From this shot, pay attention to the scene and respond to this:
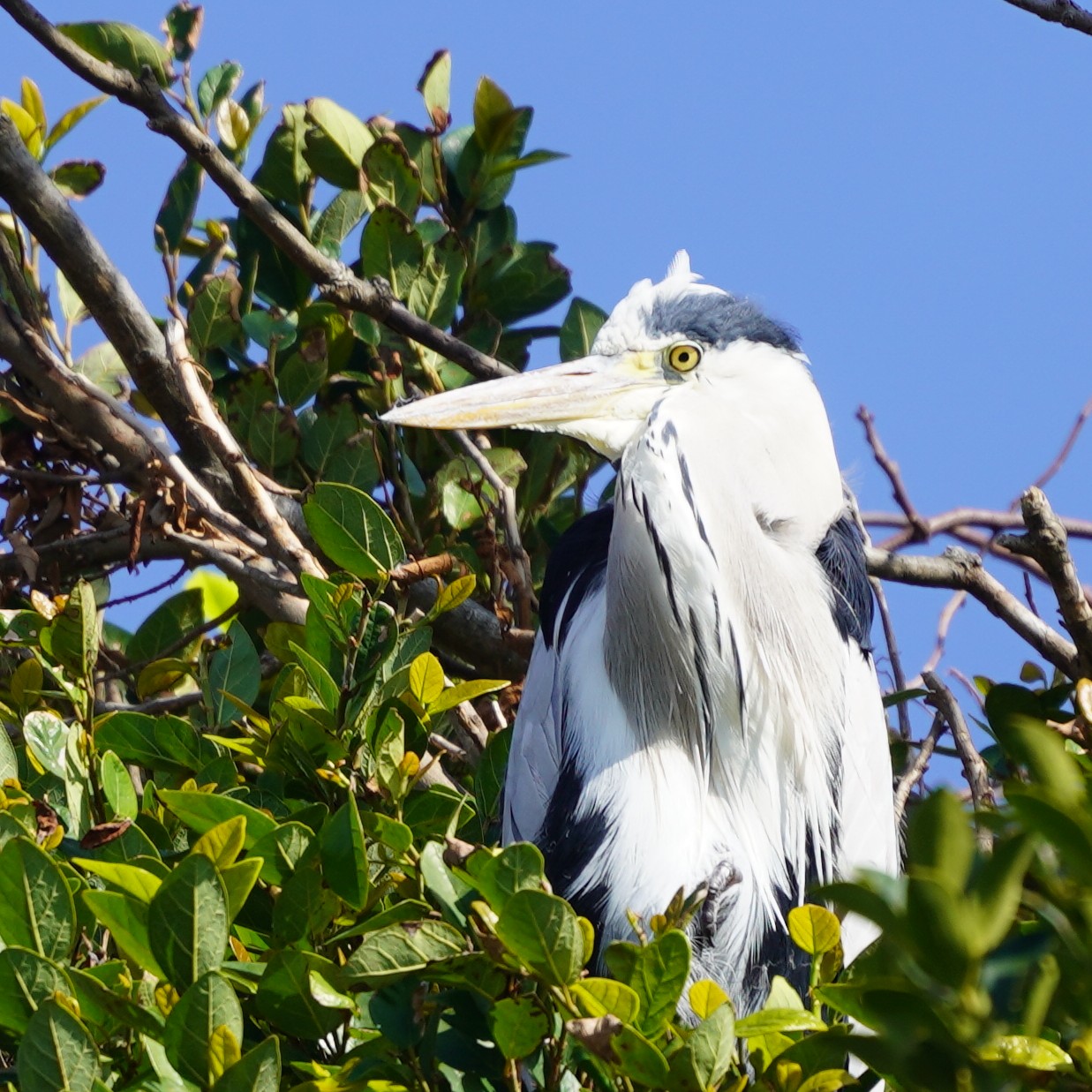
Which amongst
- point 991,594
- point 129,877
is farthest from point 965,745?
point 129,877

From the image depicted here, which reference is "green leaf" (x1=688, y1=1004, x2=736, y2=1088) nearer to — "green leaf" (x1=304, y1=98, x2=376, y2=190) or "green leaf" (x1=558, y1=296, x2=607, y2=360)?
"green leaf" (x1=558, y1=296, x2=607, y2=360)

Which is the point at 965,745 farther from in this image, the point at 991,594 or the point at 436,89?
the point at 436,89

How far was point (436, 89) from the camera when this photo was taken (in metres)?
2.71

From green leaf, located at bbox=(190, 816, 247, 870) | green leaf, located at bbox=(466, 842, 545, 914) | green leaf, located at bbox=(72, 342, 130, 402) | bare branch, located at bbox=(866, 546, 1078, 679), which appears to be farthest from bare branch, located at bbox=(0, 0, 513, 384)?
green leaf, located at bbox=(466, 842, 545, 914)

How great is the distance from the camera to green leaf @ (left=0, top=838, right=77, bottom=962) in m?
1.21

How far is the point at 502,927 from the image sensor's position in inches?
42.0

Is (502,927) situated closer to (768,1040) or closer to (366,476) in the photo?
(768,1040)

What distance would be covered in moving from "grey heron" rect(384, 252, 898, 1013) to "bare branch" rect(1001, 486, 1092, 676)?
0.33 metres

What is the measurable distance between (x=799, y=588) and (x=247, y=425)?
0.97m

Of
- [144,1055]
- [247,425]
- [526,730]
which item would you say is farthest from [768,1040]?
[247,425]

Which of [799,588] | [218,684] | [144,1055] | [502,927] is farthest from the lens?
[799,588]

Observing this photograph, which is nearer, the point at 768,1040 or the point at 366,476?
the point at 768,1040

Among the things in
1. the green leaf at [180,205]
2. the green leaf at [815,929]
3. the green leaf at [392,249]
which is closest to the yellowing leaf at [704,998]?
the green leaf at [815,929]

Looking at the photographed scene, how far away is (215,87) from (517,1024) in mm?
1941
